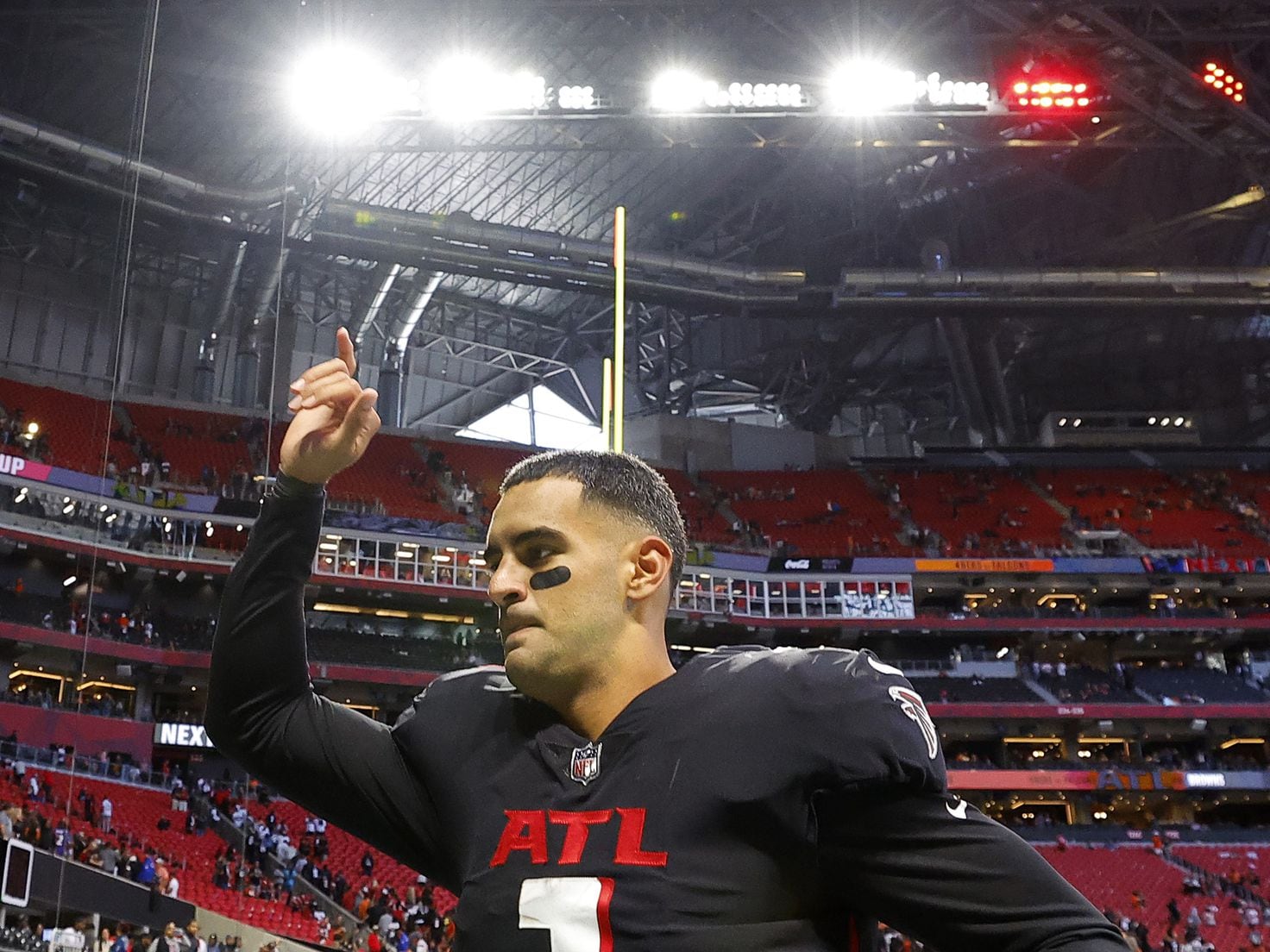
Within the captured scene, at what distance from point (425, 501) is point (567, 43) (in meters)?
13.1

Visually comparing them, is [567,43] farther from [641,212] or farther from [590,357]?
[590,357]

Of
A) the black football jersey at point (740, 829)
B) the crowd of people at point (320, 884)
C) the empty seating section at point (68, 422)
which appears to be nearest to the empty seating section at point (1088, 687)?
the crowd of people at point (320, 884)

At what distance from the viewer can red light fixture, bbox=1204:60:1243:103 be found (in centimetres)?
2612

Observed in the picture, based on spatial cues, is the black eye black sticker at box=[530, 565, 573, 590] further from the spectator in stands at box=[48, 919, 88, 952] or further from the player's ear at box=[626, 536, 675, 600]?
the spectator in stands at box=[48, 919, 88, 952]

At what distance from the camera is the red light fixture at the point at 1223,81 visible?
26125 mm

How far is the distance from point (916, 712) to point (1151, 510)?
3989cm

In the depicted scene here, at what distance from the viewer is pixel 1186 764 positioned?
1259 inches

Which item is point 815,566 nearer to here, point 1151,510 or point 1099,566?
point 1099,566

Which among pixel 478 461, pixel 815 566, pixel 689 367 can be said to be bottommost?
pixel 815 566

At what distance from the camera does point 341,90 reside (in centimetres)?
2356

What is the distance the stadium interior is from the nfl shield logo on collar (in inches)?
607

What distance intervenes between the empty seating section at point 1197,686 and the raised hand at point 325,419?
34.6 m

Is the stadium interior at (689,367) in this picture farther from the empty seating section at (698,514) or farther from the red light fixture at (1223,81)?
the empty seating section at (698,514)

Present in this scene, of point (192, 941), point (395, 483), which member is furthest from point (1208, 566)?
point (192, 941)
